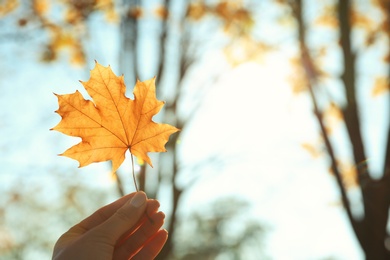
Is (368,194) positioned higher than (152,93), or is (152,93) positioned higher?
(152,93)

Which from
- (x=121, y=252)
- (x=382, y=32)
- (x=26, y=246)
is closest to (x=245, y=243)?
(x=26, y=246)

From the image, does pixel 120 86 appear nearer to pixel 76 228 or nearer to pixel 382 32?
pixel 76 228

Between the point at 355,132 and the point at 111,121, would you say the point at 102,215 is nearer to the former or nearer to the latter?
the point at 111,121

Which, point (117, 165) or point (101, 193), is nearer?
point (117, 165)

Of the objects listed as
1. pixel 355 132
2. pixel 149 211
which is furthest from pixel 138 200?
pixel 355 132

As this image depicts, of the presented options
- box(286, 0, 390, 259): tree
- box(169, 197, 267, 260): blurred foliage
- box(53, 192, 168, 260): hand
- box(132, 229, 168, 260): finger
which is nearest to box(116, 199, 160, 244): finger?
box(53, 192, 168, 260): hand

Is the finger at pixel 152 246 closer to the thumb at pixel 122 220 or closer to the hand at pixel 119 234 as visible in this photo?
the hand at pixel 119 234

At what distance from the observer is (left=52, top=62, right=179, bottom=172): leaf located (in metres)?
1.41

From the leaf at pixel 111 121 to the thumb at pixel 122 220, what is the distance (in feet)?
0.50

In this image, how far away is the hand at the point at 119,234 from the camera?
128 cm

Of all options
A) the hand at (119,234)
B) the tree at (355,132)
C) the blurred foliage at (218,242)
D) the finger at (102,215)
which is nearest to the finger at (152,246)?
the hand at (119,234)

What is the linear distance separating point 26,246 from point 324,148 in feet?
74.3

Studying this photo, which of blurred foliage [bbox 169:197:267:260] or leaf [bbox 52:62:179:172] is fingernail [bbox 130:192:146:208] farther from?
blurred foliage [bbox 169:197:267:260]

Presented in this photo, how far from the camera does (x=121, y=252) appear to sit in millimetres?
1506
